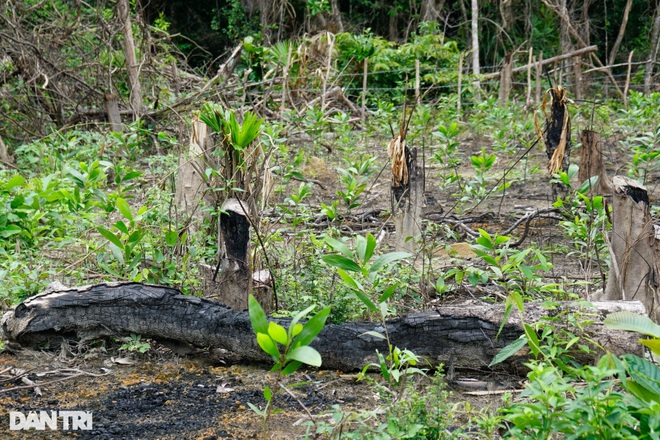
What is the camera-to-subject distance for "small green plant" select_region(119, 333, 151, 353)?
12.0ft

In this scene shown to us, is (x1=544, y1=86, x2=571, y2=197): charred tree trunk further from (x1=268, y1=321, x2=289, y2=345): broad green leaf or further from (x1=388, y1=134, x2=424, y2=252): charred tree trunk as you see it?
(x1=268, y1=321, x2=289, y2=345): broad green leaf

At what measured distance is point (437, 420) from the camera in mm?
2434

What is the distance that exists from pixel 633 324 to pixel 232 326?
6.25ft

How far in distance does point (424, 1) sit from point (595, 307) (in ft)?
46.3

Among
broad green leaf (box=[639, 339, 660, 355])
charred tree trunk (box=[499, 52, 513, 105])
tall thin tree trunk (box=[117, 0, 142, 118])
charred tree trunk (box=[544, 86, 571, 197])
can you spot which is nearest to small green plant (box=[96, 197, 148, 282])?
broad green leaf (box=[639, 339, 660, 355])

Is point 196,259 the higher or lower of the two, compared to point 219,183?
lower

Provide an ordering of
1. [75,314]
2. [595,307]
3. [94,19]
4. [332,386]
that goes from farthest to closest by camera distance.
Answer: [94,19]
[75,314]
[332,386]
[595,307]

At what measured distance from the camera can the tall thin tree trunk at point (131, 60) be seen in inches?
349

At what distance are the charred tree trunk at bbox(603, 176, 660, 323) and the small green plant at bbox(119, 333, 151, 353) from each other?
2.30 metres

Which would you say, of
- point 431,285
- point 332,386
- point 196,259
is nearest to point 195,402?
point 332,386

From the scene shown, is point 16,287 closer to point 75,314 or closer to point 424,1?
point 75,314

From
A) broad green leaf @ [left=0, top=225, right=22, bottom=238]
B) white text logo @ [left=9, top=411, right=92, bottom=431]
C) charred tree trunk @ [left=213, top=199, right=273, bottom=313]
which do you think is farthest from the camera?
broad green leaf @ [left=0, top=225, right=22, bottom=238]

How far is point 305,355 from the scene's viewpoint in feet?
7.11

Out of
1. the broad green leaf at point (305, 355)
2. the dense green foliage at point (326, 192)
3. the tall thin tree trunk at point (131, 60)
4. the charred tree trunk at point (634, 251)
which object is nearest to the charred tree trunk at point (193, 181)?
the dense green foliage at point (326, 192)
